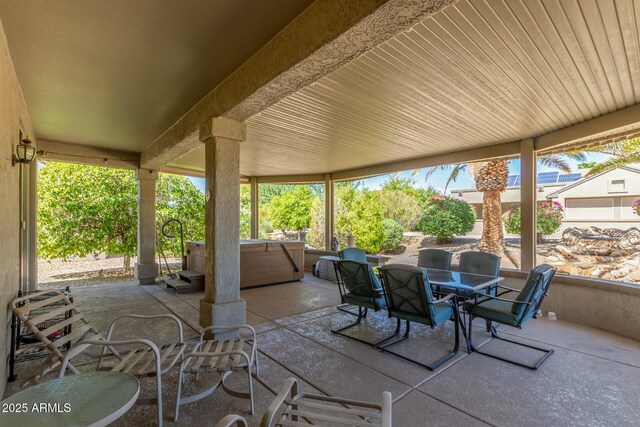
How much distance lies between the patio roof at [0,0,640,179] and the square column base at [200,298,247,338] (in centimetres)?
226

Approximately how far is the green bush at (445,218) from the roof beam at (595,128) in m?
7.18

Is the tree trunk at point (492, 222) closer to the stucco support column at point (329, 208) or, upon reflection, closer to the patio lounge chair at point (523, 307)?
the stucco support column at point (329, 208)

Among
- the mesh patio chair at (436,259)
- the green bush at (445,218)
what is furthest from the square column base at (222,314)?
the green bush at (445,218)

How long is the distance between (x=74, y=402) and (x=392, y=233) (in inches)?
443

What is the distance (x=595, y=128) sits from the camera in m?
4.18

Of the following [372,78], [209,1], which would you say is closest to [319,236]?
[372,78]

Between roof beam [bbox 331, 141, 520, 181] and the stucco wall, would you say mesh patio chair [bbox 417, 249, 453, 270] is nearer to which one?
roof beam [bbox 331, 141, 520, 181]

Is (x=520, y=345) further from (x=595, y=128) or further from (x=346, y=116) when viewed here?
(x=346, y=116)

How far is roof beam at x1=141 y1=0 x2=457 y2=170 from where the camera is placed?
5.82 ft

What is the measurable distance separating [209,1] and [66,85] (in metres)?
2.51

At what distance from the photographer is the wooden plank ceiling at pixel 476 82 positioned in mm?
2215

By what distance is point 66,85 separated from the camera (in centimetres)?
346

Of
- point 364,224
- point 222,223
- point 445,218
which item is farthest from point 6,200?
point 445,218

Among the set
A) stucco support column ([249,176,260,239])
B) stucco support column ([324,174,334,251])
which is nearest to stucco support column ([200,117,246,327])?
stucco support column ([324,174,334,251])
